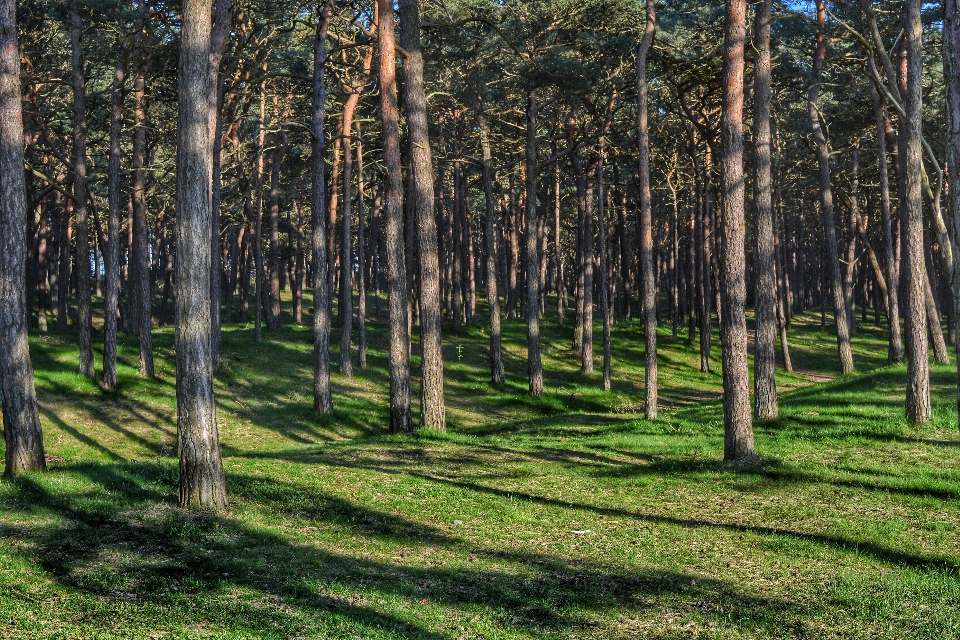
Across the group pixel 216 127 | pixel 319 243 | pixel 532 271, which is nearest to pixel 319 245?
pixel 319 243

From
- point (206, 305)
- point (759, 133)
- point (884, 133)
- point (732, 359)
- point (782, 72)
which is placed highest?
point (782, 72)

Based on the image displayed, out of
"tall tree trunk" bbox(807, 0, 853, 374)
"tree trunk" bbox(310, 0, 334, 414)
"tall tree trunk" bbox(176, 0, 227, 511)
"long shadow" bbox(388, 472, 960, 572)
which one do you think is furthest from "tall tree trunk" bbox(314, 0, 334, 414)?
"tall tree trunk" bbox(807, 0, 853, 374)

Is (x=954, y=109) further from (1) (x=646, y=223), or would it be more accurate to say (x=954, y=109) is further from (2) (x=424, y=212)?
(1) (x=646, y=223)

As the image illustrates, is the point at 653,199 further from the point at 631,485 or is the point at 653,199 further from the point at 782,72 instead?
the point at 631,485

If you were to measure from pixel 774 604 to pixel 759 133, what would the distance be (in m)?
12.1

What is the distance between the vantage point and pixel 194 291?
10.7m

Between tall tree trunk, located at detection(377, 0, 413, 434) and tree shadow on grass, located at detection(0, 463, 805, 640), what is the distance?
25.1 feet

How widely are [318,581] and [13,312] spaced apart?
779cm

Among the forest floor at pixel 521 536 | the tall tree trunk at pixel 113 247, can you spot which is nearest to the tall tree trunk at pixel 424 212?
the forest floor at pixel 521 536

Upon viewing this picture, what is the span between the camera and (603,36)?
84.9ft

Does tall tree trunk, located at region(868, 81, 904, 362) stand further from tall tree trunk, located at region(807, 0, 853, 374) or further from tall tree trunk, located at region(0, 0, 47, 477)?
tall tree trunk, located at region(0, 0, 47, 477)

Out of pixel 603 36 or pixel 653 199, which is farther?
pixel 653 199

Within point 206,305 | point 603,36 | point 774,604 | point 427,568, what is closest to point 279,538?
point 427,568

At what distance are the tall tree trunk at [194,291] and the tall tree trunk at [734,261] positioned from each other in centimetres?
804
